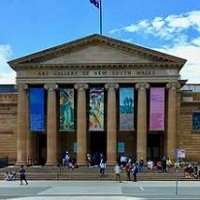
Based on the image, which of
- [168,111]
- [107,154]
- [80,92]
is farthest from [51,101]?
[168,111]

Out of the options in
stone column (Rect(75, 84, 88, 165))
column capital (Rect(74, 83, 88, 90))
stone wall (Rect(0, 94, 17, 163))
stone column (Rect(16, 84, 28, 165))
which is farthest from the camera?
stone wall (Rect(0, 94, 17, 163))

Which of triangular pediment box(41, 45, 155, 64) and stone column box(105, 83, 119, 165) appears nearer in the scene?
stone column box(105, 83, 119, 165)

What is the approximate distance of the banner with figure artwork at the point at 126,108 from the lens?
73062 millimetres

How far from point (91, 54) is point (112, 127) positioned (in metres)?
8.67

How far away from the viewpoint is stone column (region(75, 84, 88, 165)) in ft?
242

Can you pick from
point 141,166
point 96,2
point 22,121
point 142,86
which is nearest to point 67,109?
point 22,121

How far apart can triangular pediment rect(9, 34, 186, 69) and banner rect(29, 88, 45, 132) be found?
144 inches

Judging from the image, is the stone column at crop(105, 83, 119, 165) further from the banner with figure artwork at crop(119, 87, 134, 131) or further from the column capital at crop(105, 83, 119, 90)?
the banner with figure artwork at crop(119, 87, 134, 131)

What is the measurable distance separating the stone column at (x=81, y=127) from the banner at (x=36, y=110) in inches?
167

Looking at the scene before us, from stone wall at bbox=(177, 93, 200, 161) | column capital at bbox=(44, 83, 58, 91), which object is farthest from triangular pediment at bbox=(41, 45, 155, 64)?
stone wall at bbox=(177, 93, 200, 161)

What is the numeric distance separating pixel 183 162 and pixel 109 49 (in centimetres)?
1521

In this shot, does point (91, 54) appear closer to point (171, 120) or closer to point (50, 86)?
point (50, 86)

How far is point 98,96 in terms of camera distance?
73.9 meters

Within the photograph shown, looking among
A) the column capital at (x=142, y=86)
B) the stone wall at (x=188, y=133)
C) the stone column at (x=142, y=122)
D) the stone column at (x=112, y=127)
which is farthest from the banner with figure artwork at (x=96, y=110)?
the stone wall at (x=188, y=133)
